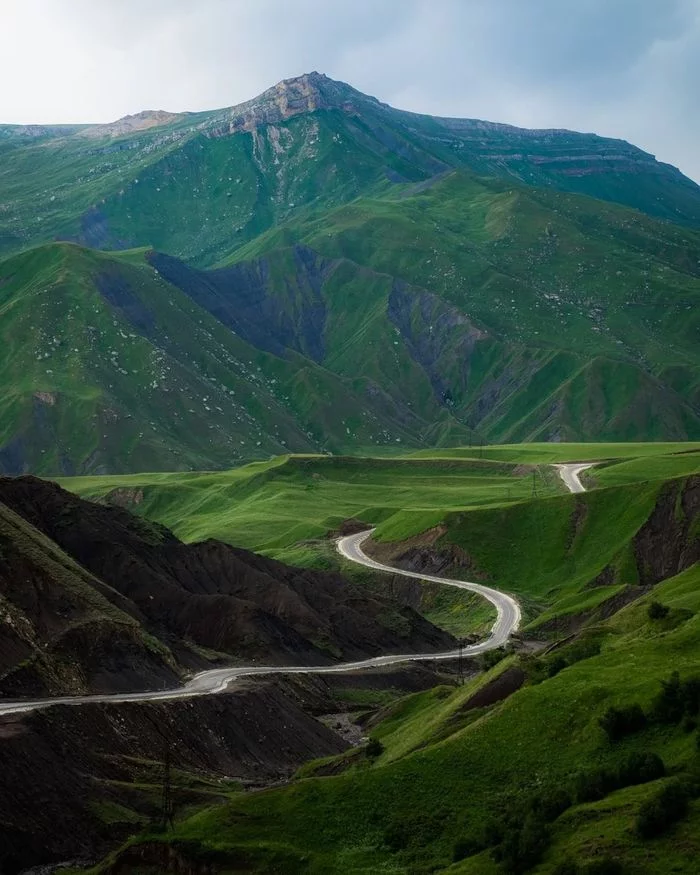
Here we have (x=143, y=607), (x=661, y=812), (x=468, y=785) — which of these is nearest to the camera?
(x=661, y=812)

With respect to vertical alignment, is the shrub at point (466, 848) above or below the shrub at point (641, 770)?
below

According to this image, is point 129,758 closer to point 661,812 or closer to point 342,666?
point 661,812

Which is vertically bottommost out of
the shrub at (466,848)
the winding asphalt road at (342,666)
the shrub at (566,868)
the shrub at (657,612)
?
the winding asphalt road at (342,666)

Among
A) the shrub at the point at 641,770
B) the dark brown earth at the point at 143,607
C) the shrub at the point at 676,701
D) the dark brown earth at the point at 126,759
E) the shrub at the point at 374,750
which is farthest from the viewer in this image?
the dark brown earth at the point at 143,607

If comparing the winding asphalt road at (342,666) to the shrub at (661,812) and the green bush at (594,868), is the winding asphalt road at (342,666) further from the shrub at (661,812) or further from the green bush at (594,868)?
the shrub at (661,812)

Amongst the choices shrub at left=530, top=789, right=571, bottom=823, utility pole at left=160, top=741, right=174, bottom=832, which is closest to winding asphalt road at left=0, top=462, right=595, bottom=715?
utility pole at left=160, top=741, right=174, bottom=832

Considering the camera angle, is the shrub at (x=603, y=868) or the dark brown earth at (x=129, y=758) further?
the dark brown earth at (x=129, y=758)

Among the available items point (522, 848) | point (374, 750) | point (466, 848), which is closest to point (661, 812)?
point (522, 848)

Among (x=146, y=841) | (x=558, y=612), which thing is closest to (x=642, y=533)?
(x=558, y=612)

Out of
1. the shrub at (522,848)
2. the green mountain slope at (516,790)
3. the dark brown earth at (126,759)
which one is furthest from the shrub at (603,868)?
the dark brown earth at (126,759)
